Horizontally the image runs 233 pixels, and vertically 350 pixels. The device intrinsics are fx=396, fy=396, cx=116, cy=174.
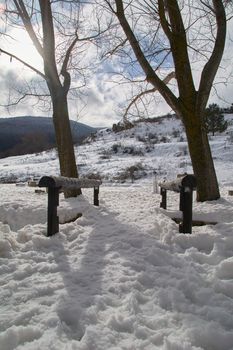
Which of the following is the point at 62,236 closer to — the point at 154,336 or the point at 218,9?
the point at 154,336

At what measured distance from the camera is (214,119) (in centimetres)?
4306

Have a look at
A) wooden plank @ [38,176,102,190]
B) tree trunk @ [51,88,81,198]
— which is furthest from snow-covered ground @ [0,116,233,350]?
tree trunk @ [51,88,81,198]

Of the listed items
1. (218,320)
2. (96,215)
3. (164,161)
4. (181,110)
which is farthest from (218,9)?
(164,161)

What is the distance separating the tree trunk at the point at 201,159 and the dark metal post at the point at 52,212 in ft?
14.3

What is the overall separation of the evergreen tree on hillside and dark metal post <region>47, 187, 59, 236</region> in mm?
37495

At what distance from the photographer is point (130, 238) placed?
5.36 metres

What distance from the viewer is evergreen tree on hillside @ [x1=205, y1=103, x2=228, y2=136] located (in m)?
41.7

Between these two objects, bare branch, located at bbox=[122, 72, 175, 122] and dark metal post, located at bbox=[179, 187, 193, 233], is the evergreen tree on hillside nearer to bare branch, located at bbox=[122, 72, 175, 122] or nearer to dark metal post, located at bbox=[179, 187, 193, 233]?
bare branch, located at bbox=[122, 72, 175, 122]

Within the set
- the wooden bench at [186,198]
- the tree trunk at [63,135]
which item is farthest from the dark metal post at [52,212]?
the tree trunk at [63,135]

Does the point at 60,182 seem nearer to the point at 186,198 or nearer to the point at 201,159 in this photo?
the point at 186,198

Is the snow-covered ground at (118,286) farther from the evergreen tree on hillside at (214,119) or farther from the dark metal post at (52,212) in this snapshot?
the evergreen tree on hillside at (214,119)

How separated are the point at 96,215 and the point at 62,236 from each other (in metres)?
1.65

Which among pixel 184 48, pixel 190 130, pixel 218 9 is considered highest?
pixel 218 9

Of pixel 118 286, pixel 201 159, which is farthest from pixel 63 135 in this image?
pixel 118 286
